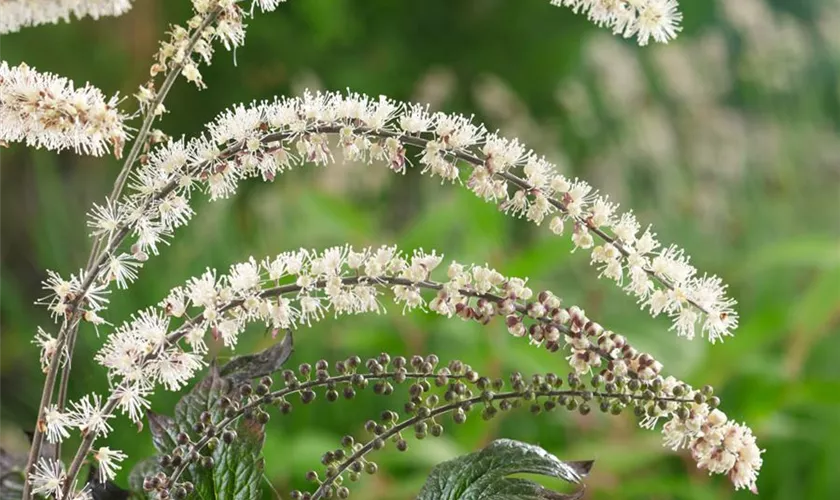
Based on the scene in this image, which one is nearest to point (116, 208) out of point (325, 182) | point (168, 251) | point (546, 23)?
point (168, 251)

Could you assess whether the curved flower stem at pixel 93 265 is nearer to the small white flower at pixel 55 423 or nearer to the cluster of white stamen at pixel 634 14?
the small white flower at pixel 55 423

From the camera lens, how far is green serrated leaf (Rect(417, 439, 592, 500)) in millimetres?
309

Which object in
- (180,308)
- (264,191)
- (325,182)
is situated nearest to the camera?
(180,308)

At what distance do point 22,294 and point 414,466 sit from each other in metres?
1.11

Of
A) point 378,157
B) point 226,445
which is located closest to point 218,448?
point 226,445

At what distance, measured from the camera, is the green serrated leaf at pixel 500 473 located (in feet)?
1.01

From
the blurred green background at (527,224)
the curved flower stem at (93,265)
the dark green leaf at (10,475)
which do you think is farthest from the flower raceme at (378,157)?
the blurred green background at (527,224)

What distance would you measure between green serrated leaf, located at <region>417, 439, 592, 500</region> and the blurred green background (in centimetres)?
52

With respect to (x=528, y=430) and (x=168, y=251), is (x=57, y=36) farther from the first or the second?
(x=528, y=430)

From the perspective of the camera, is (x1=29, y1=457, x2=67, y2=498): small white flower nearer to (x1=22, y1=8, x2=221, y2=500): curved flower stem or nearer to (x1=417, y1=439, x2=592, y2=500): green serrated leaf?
(x1=22, y1=8, x2=221, y2=500): curved flower stem

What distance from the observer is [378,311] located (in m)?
0.31

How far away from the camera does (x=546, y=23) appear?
1360 mm

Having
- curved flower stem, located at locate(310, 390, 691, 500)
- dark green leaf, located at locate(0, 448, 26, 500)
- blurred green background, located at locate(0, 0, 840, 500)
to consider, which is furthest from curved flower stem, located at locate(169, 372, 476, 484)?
blurred green background, located at locate(0, 0, 840, 500)

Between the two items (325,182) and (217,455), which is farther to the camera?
(325,182)
